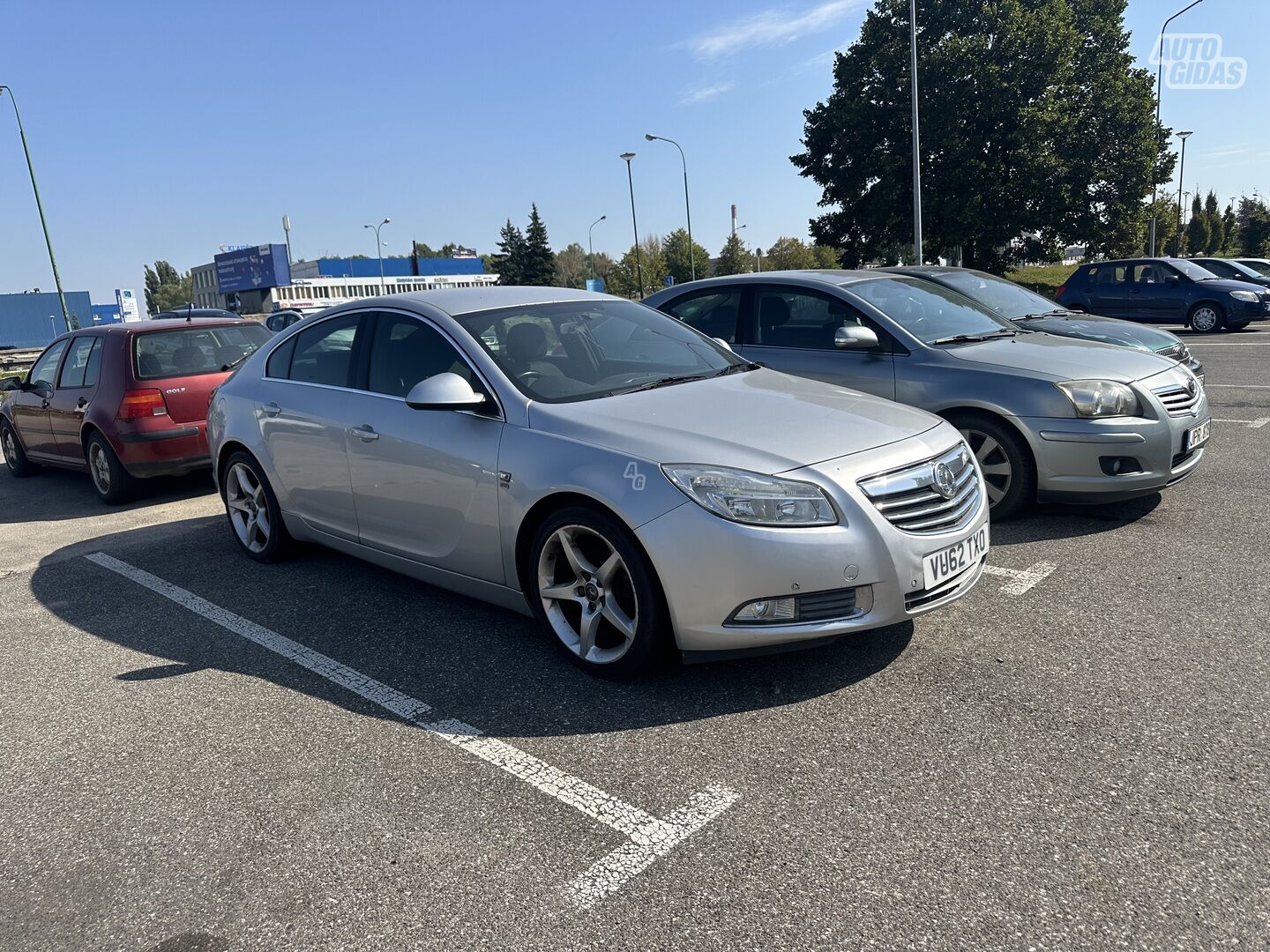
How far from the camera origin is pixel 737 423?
3666 millimetres

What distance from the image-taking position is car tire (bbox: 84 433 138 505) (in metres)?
7.77

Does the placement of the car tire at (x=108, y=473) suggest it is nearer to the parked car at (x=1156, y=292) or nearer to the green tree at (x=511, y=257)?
the parked car at (x=1156, y=292)

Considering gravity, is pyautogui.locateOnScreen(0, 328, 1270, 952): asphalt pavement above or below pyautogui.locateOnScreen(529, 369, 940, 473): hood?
below

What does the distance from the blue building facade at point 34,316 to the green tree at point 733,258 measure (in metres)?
54.2

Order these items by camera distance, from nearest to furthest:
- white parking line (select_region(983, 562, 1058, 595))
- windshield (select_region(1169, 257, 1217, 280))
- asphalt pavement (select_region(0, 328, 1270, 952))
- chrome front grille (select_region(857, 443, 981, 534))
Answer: asphalt pavement (select_region(0, 328, 1270, 952)) → chrome front grille (select_region(857, 443, 981, 534)) → white parking line (select_region(983, 562, 1058, 595)) → windshield (select_region(1169, 257, 1217, 280))

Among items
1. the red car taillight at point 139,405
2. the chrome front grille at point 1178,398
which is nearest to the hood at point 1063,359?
the chrome front grille at point 1178,398

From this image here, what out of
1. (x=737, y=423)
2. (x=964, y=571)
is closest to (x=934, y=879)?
(x=964, y=571)

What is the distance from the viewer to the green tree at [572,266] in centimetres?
9312

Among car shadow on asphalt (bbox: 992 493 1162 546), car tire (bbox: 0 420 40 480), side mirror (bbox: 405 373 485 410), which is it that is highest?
side mirror (bbox: 405 373 485 410)

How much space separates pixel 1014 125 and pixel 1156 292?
15.0 meters

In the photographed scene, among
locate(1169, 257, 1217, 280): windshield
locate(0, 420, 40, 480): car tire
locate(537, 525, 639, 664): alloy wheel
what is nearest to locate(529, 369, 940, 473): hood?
locate(537, 525, 639, 664): alloy wheel

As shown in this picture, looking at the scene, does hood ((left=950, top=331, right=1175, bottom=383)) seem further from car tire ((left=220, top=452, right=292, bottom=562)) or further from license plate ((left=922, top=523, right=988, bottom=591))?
car tire ((left=220, top=452, right=292, bottom=562))

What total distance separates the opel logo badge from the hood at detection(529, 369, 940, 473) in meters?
0.19

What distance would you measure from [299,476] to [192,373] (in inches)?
140
